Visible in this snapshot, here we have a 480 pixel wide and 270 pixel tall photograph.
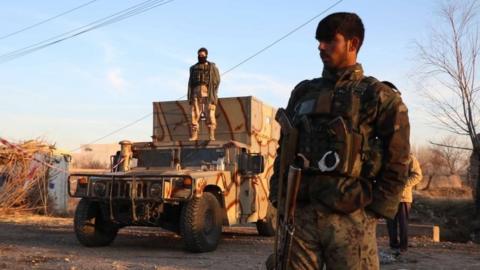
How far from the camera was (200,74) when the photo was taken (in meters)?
9.80

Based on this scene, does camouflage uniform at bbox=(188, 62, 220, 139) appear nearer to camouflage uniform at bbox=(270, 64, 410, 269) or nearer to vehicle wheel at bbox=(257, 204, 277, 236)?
vehicle wheel at bbox=(257, 204, 277, 236)

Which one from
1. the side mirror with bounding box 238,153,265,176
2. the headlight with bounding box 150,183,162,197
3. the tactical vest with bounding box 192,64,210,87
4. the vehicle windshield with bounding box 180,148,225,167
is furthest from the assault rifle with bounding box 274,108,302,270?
the tactical vest with bounding box 192,64,210,87

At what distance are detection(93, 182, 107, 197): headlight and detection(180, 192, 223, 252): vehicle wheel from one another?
1138 mm

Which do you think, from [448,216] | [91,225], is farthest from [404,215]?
[448,216]

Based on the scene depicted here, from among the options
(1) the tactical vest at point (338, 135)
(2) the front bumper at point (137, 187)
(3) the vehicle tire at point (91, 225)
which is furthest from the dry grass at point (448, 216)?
(1) the tactical vest at point (338, 135)

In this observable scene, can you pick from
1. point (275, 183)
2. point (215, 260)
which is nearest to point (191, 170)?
point (215, 260)

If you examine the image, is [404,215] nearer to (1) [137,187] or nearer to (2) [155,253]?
(2) [155,253]

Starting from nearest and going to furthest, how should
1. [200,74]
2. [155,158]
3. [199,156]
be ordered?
[199,156] < [155,158] < [200,74]

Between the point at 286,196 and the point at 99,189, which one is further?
the point at 99,189

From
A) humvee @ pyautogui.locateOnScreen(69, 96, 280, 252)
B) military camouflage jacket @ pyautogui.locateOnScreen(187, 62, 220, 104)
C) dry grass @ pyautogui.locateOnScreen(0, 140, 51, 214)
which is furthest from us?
dry grass @ pyautogui.locateOnScreen(0, 140, 51, 214)

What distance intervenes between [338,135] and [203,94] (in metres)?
7.28

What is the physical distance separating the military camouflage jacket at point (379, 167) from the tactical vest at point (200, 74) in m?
7.20

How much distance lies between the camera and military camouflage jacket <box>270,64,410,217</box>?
8.22 ft

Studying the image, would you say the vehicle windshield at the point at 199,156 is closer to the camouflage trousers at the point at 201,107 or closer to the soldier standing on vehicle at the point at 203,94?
the soldier standing on vehicle at the point at 203,94
